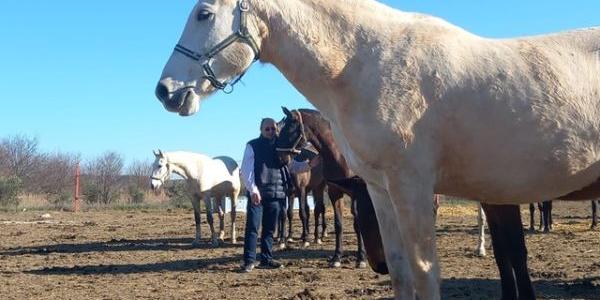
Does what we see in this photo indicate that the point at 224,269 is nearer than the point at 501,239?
No

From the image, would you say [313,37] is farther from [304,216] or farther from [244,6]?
[304,216]

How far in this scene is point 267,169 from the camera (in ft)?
32.5

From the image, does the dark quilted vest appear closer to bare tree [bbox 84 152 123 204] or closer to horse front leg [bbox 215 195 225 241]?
horse front leg [bbox 215 195 225 241]

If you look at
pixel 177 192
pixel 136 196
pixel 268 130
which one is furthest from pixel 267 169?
pixel 136 196

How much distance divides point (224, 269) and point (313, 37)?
286 inches

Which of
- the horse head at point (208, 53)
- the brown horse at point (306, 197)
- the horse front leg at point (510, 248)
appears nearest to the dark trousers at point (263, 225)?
the brown horse at point (306, 197)

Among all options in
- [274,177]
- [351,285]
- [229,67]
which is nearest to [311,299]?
[351,285]

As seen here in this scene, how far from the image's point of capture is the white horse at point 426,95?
3008 mm

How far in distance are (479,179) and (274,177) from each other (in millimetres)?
6955

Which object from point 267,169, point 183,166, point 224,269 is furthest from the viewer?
point 183,166

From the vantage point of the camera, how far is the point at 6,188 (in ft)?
96.2

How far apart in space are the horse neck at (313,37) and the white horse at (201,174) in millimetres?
11948

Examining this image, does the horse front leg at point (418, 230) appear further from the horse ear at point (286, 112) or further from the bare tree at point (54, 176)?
the bare tree at point (54, 176)

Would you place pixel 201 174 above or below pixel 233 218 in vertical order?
above
